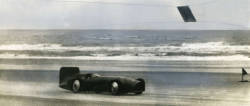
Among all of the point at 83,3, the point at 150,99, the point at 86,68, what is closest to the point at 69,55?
the point at 86,68

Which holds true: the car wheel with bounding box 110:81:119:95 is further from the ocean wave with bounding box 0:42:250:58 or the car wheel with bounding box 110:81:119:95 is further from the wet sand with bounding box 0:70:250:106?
the ocean wave with bounding box 0:42:250:58

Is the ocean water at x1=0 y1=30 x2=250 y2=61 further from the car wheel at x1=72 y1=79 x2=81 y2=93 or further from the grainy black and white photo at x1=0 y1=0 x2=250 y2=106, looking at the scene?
the car wheel at x1=72 y1=79 x2=81 y2=93

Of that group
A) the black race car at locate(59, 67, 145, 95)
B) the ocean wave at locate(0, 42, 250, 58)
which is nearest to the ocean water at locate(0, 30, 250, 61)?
the ocean wave at locate(0, 42, 250, 58)

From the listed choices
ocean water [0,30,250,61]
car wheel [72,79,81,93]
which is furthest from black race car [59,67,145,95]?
ocean water [0,30,250,61]

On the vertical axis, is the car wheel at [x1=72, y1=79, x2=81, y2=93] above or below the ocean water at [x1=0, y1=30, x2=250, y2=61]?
below

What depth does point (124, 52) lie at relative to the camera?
2.64 meters

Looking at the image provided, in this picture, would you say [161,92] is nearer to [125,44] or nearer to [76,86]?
[125,44]

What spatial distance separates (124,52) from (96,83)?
0.86ft

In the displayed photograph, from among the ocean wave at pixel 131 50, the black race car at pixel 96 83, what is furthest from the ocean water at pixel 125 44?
the black race car at pixel 96 83

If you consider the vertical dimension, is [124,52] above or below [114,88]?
above

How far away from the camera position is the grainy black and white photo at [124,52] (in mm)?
2512

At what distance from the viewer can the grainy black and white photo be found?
2512 millimetres

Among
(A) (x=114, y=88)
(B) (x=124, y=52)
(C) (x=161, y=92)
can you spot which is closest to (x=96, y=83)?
(A) (x=114, y=88)

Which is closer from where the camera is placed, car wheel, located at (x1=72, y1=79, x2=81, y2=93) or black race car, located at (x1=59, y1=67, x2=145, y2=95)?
black race car, located at (x1=59, y1=67, x2=145, y2=95)
